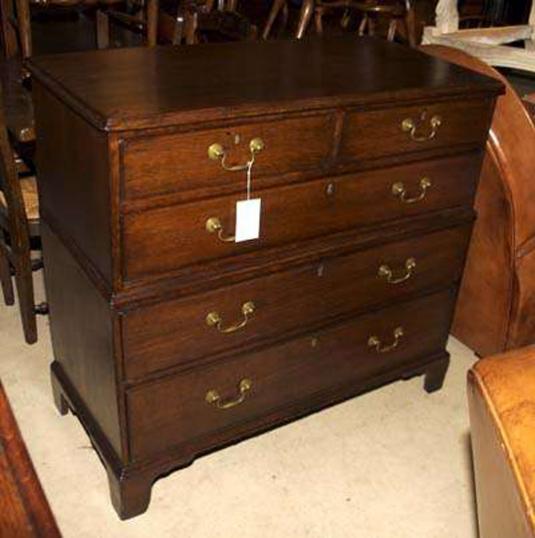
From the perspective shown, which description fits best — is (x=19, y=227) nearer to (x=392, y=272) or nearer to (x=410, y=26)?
(x=392, y=272)

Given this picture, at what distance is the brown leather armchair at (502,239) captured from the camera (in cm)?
188

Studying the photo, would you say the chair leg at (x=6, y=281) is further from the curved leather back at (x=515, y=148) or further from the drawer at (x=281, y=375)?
the curved leather back at (x=515, y=148)

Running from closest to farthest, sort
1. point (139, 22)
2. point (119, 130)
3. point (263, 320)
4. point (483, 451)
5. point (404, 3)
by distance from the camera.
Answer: point (483, 451) < point (119, 130) < point (263, 320) < point (139, 22) < point (404, 3)

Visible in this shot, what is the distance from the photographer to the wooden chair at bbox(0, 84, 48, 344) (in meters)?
2.03

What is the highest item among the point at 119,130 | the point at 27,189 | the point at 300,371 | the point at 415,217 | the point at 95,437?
the point at 119,130

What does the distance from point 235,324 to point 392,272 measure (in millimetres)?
473

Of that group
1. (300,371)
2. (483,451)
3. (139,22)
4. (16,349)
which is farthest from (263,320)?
(139,22)

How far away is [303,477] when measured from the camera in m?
1.91

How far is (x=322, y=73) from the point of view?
65.3 inches

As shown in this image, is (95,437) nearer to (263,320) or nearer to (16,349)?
(263,320)

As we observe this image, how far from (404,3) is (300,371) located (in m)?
2.00

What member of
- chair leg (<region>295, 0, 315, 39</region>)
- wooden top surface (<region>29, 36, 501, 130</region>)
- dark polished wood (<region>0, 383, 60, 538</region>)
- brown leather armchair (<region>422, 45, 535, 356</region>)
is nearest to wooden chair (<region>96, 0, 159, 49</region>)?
chair leg (<region>295, 0, 315, 39</region>)

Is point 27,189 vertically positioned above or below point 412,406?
above

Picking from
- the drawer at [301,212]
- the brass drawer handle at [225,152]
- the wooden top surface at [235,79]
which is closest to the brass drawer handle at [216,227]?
the drawer at [301,212]
